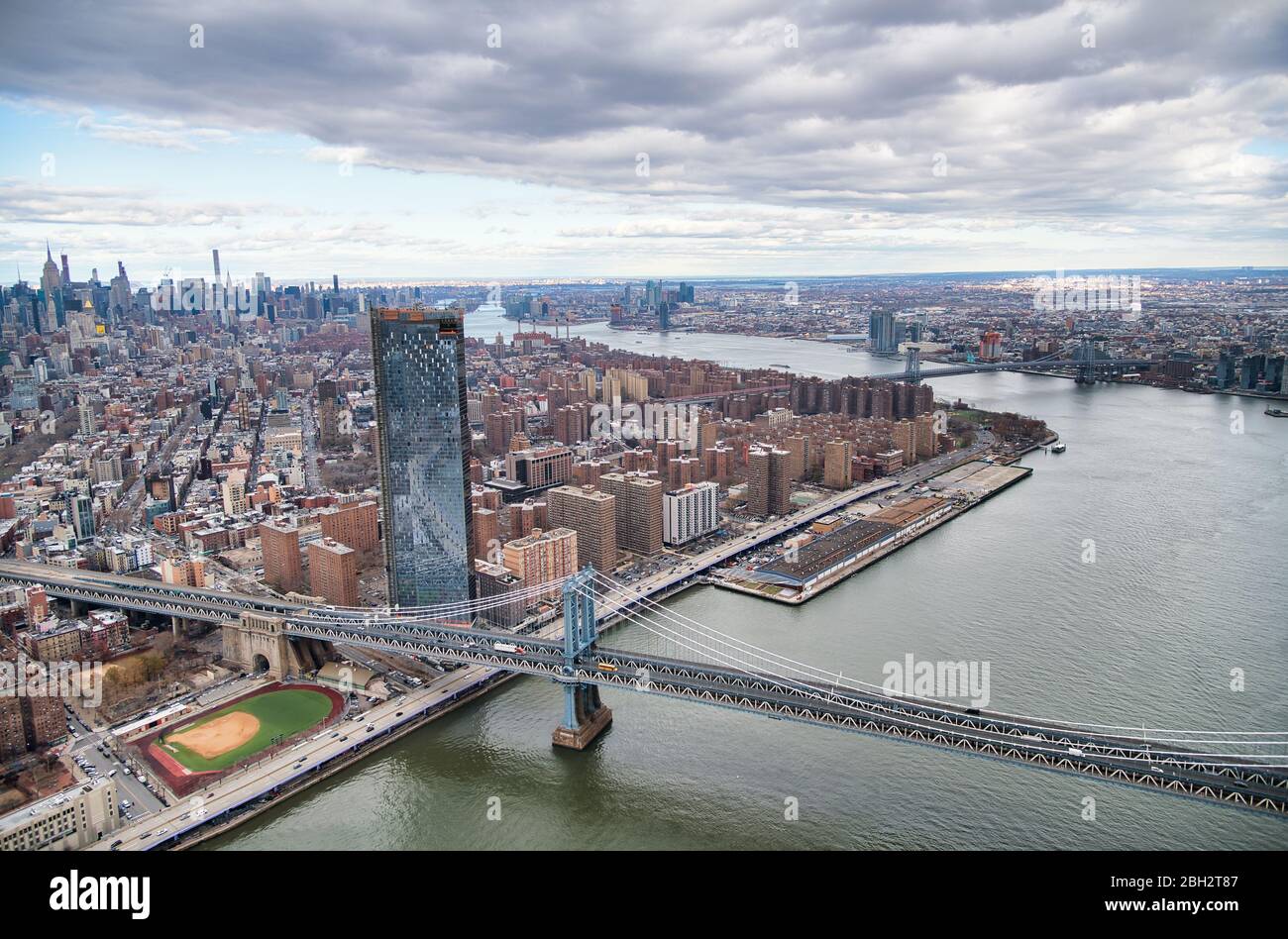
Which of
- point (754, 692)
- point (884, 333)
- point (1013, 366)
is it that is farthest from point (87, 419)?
point (1013, 366)

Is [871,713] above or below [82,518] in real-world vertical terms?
below

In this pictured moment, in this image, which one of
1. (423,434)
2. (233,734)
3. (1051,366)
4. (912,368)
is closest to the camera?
(233,734)

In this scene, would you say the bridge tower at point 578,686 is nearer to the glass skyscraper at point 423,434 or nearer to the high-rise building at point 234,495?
the glass skyscraper at point 423,434

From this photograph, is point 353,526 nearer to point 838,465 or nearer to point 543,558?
point 543,558

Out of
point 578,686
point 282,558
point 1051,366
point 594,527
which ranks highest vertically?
point 1051,366

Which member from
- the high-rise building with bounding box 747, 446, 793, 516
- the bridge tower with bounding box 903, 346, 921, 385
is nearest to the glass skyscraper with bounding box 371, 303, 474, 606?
the high-rise building with bounding box 747, 446, 793, 516

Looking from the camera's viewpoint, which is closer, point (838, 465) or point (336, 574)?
point (336, 574)

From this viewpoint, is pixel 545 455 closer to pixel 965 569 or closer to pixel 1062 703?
pixel 965 569
